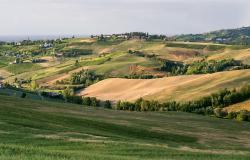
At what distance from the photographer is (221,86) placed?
145375mm

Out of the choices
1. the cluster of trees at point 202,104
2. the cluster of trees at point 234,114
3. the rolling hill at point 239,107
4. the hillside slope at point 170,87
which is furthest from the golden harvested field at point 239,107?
the hillside slope at point 170,87

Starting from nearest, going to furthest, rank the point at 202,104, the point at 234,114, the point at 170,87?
the point at 234,114 < the point at 202,104 < the point at 170,87

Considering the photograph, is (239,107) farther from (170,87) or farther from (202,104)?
(170,87)

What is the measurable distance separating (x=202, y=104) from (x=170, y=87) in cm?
2638

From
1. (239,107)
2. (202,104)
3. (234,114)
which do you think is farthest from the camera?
(202,104)

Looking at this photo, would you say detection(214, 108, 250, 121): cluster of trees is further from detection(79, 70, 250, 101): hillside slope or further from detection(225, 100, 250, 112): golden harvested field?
detection(79, 70, 250, 101): hillside slope

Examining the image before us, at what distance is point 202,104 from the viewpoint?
132m

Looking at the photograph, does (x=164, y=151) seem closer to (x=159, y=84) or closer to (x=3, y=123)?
(x=3, y=123)

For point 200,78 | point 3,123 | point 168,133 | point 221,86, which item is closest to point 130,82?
point 200,78

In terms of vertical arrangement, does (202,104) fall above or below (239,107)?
below

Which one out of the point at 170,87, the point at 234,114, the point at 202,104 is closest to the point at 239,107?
the point at 202,104

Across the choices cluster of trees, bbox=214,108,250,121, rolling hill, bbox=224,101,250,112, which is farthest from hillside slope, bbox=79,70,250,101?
cluster of trees, bbox=214,108,250,121

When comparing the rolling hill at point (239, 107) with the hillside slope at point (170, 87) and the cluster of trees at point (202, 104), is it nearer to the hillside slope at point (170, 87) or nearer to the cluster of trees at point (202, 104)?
the cluster of trees at point (202, 104)

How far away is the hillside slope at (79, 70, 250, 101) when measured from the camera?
146m
